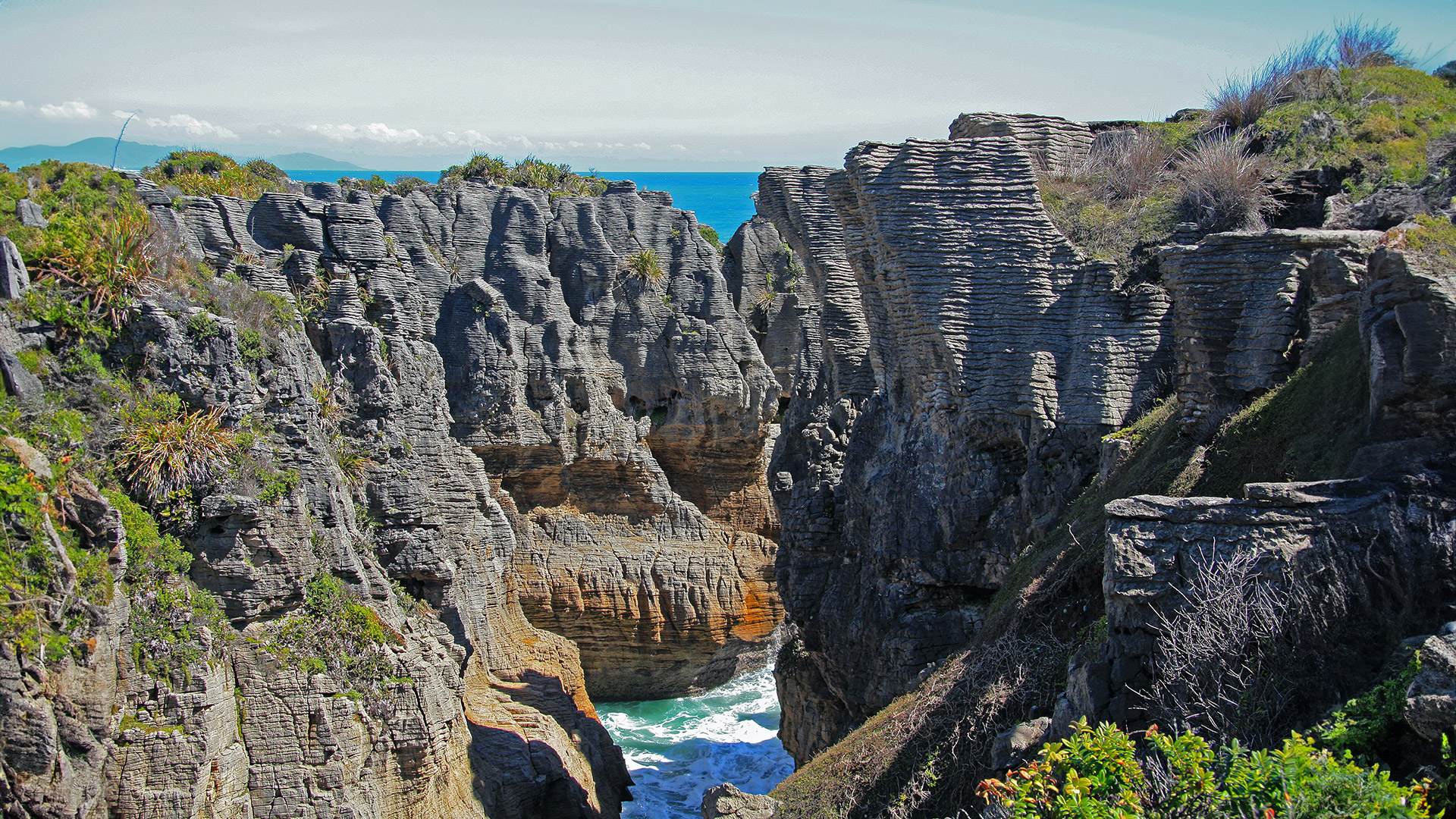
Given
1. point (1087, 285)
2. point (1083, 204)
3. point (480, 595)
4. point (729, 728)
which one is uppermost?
point (1083, 204)

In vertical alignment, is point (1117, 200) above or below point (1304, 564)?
above

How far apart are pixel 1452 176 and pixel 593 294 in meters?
22.5

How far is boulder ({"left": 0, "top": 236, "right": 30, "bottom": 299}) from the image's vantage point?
14.5 m

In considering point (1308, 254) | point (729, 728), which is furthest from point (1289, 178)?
point (729, 728)

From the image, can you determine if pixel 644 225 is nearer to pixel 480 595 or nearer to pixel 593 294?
pixel 593 294

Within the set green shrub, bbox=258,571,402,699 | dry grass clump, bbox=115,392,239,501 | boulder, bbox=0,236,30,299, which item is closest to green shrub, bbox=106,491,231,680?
dry grass clump, bbox=115,392,239,501

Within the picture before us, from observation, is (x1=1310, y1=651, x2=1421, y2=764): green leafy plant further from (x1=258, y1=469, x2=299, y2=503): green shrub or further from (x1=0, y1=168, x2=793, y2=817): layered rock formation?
(x1=258, y1=469, x2=299, y2=503): green shrub

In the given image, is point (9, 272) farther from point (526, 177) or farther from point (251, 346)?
point (526, 177)

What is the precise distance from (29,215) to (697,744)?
1947 cm

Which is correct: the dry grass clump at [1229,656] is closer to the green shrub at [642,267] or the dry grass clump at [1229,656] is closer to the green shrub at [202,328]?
the green shrub at [202,328]

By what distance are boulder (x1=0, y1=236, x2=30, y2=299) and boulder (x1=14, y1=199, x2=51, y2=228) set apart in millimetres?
1703

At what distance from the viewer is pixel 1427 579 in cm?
724

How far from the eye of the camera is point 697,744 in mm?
27609

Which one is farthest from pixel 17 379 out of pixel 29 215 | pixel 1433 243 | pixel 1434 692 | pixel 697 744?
pixel 697 744
